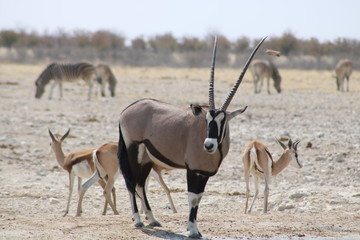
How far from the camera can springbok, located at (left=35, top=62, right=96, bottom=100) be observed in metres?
28.0

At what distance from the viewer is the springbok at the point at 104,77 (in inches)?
1120

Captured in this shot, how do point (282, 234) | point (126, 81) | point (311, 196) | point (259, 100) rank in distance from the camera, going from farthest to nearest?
1. point (126, 81)
2. point (259, 100)
3. point (311, 196)
4. point (282, 234)

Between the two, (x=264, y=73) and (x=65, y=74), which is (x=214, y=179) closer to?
(x=65, y=74)

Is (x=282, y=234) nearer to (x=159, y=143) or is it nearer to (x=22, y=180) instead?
(x=159, y=143)

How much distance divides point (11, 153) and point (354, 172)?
21.6 feet

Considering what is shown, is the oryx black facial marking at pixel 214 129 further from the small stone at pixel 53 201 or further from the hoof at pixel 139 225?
the small stone at pixel 53 201

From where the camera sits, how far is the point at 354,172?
1216 cm

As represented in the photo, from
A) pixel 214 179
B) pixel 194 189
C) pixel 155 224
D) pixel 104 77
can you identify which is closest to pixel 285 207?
pixel 214 179

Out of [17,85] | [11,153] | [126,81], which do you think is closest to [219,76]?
[126,81]

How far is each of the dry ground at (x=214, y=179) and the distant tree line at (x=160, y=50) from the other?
25484 mm

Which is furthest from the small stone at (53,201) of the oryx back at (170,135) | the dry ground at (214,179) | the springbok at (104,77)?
the springbok at (104,77)

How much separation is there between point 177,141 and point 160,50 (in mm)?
56658

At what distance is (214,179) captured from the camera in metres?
12.4

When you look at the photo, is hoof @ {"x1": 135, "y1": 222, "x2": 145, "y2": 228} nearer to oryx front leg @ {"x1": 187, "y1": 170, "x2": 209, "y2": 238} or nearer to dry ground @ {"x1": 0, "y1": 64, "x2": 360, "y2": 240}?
dry ground @ {"x1": 0, "y1": 64, "x2": 360, "y2": 240}
